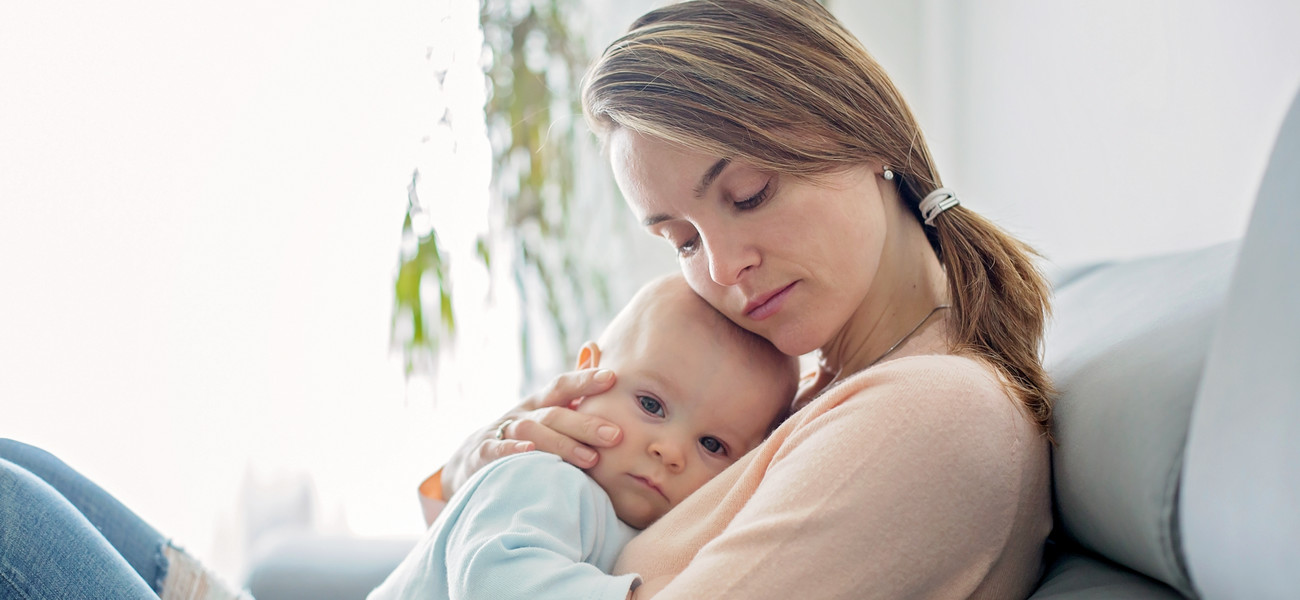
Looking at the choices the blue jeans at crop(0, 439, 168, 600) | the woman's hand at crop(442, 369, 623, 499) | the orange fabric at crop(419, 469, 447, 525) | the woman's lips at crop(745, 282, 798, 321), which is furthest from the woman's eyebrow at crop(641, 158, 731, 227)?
the blue jeans at crop(0, 439, 168, 600)

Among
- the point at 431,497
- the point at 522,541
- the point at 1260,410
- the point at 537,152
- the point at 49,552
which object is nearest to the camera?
the point at 1260,410

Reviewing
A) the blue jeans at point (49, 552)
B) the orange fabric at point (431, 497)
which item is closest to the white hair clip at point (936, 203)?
the orange fabric at point (431, 497)

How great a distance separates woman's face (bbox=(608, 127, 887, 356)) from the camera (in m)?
1.07

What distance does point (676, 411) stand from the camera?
113cm

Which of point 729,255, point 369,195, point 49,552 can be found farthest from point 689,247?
point 369,195

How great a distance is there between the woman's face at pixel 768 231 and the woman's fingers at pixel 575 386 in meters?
0.19

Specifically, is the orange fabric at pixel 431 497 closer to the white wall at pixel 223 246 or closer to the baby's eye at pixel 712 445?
the baby's eye at pixel 712 445

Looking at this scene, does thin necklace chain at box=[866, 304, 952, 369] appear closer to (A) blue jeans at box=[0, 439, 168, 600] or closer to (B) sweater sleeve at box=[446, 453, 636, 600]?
(B) sweater sleeve at box=[446, 453, 636, 600]

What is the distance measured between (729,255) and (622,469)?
30 centimetres

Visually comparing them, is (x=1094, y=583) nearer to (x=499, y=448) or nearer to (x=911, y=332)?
(x=911, y=332)

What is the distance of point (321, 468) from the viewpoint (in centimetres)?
240

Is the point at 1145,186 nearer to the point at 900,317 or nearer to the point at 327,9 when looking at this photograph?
the point at 900,317

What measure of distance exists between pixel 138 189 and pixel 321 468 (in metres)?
0.93

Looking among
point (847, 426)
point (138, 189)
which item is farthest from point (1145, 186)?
point (138, 189)
